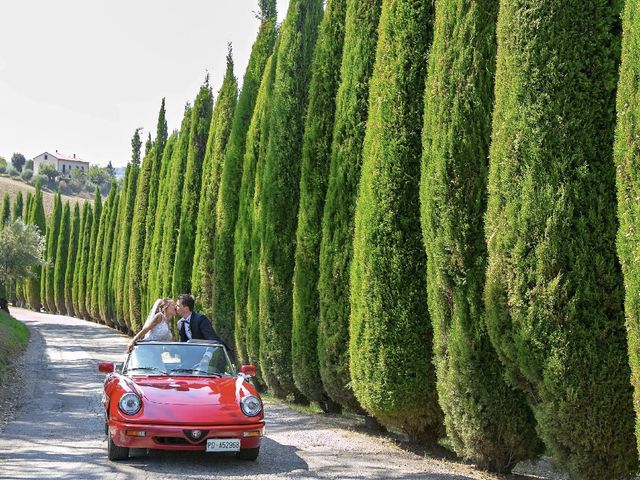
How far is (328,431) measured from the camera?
1057cm

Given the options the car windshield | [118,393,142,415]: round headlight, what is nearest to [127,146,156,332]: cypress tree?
the car windshield

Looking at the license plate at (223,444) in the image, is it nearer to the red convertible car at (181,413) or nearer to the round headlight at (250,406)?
the red convertible car at (181,413)

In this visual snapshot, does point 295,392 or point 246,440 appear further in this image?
point 295,392

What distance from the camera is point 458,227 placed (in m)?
7.82

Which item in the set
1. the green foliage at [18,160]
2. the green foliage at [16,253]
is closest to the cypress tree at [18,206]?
the green foliage at [16,253]

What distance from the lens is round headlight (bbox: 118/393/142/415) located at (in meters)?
7.56

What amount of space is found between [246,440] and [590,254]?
12.7 ft

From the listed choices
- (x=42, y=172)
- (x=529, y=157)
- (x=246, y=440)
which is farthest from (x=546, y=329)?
(x=42, y=172)

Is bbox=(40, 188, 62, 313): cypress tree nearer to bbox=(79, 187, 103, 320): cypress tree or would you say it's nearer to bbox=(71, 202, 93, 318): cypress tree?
bbox=(71, 202, 93, 318): cypress tree

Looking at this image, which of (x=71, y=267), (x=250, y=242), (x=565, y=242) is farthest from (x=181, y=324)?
(x=71, y=267)

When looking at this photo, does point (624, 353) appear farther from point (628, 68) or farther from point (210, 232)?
point (210, 232)

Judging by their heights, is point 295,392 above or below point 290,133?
below

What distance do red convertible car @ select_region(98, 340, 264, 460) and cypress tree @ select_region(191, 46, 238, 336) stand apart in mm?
10775

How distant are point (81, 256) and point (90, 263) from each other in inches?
155
